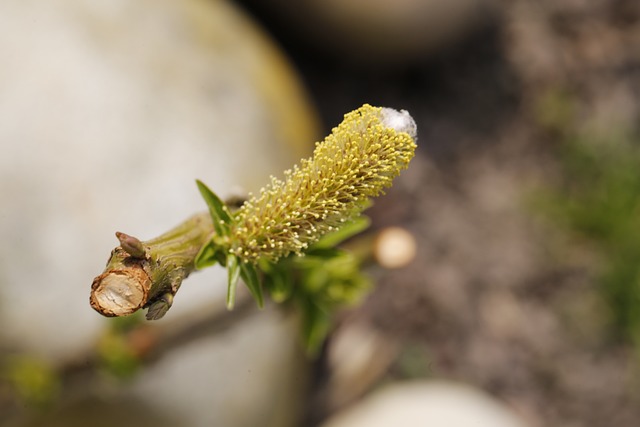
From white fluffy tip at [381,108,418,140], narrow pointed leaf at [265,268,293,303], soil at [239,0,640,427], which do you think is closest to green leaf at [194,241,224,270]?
narrow pointed leaf at [265,268,293,303]

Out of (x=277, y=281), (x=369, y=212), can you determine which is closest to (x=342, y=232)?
(x=277, y=281)

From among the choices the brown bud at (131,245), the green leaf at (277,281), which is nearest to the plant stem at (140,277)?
the brown bud at (131,245)

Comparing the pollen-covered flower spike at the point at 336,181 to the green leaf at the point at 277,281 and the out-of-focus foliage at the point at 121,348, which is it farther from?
the out-of-focus foliage at the point at 121,348

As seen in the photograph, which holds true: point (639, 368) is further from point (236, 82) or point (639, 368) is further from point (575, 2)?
point (236, 82)

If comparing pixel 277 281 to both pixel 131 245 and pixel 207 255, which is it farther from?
pixel 131 245

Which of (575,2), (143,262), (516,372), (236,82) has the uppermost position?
(575,2)

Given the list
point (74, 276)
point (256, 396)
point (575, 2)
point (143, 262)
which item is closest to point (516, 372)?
point (256, 396)
